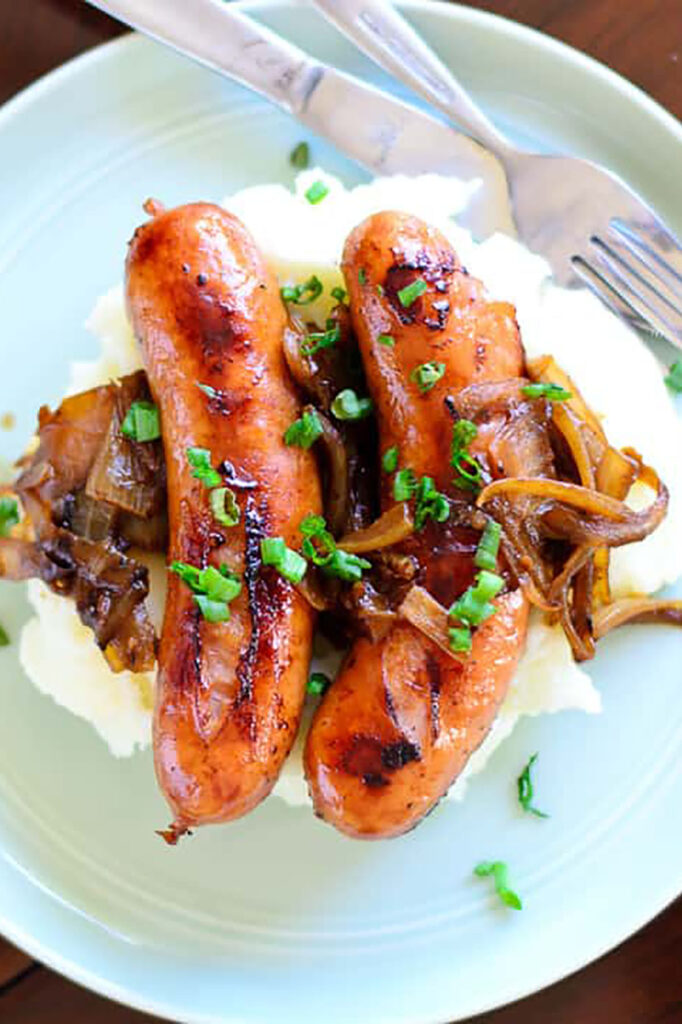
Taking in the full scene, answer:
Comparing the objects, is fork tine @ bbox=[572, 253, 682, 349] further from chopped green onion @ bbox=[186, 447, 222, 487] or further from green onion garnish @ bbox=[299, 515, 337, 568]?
chopped green onion @ bbox=[186, 447, 222, 487]

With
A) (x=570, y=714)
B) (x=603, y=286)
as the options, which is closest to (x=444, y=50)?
(x=603, y=286)

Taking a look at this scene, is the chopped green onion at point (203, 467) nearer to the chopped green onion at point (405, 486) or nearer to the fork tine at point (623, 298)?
the chopped green onion at point (405, 486)

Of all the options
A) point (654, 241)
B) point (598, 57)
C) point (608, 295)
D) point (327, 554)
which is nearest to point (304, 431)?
point (327, 554)

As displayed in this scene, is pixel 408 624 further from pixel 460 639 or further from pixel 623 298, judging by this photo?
pixel 623 298

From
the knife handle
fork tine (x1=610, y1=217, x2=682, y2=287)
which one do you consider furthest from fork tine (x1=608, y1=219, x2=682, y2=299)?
the knife handle

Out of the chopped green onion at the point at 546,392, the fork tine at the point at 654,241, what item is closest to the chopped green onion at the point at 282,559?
the chopped green onion at the point at 546,392

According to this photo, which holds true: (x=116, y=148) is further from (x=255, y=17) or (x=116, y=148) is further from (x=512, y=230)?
(x=512, y=230)
